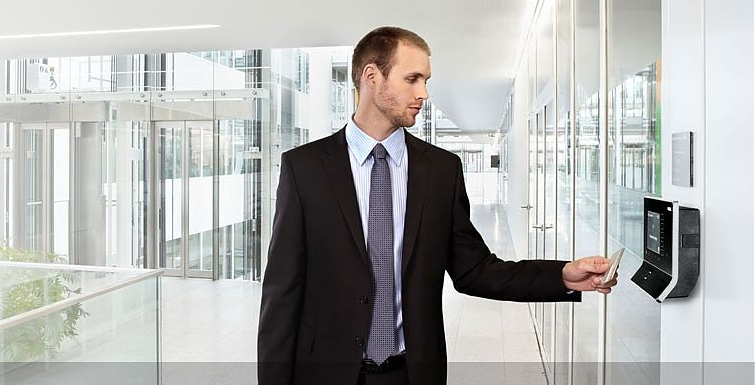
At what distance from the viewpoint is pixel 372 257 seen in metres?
1.78

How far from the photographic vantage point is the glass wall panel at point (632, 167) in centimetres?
171

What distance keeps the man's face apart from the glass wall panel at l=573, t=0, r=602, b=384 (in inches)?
38.1

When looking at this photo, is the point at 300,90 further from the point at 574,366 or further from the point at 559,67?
the point at 574,366

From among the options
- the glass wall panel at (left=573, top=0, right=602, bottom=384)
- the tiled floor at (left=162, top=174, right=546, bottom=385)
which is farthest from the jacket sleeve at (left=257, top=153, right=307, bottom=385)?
the tiled floor at (left=162, top=174, right=546, bottom=385)

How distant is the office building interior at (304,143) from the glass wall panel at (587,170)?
18mm

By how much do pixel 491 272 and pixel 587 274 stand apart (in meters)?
0.27

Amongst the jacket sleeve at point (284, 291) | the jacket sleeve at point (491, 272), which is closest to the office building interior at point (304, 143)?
the jacket sleeve at point (491, 272)

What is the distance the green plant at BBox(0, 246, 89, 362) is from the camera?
2854mm

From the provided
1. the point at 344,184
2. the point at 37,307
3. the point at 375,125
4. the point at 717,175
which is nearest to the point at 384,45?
the point at 375,125

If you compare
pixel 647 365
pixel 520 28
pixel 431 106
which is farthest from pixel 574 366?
pixel 431 106

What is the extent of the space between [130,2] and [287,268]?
4.23 metres

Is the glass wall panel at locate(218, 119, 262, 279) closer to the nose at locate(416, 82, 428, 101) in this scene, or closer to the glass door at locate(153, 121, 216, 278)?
the glass door at locate(153, 121, 216, 278)

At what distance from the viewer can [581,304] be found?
2996 mm

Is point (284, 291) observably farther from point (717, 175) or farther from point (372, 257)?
point (717, 175)
